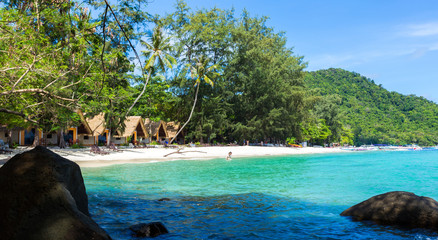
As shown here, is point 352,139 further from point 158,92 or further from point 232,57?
point 158,92

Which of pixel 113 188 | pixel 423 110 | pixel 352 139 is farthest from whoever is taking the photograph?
pixel 423 110

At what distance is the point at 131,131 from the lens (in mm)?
39281

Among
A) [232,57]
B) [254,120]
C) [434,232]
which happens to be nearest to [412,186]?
[434,232]

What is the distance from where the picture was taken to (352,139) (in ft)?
336

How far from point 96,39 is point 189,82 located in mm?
39087

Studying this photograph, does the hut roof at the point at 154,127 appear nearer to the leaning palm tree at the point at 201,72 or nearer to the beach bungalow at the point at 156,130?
the beach bungalow at the point at 156,130

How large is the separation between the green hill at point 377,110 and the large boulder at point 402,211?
95770mm

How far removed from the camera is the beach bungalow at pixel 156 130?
44.9m

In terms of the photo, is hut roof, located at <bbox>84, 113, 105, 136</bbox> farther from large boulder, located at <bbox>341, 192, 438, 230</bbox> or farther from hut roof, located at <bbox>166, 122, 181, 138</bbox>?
large boulder, located at <bbox>341, 192, 438, 230</bbox>

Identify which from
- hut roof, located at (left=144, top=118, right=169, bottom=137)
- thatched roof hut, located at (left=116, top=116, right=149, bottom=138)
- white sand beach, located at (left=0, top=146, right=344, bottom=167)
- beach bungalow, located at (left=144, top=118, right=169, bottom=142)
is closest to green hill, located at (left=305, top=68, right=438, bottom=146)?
beach bungalow, located at (left=144, top=118, right=169, bottom=142)

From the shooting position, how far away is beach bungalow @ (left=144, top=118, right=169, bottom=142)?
147 ft

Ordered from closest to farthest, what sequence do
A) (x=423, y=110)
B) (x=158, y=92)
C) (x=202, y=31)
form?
(x=158, y=92) → (x=202, y=31) → (x=423, y=110)

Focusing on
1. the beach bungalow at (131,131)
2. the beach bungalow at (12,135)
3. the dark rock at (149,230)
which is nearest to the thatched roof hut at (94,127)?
the beach bungalow at (131,131)

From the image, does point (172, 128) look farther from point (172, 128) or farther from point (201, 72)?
point (201, 72)
